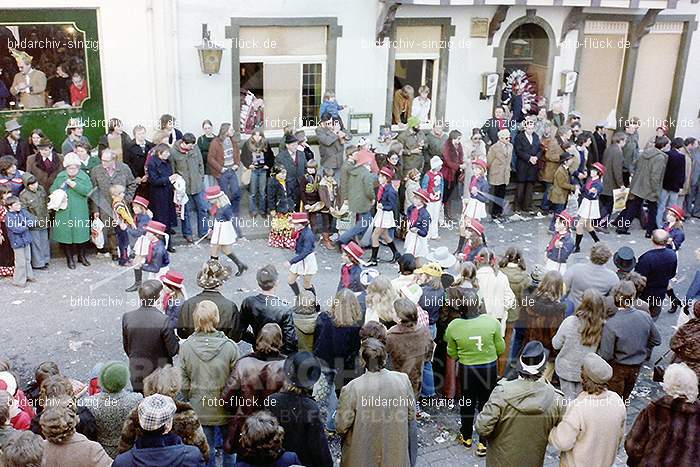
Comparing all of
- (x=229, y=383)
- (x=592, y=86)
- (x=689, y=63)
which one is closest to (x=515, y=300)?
(x=229, y=383)

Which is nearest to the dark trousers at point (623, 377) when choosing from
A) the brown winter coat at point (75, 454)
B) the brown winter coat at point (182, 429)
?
the brown winter coat at point (182, 429)

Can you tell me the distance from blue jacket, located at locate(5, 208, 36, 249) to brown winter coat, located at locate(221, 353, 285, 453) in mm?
5734

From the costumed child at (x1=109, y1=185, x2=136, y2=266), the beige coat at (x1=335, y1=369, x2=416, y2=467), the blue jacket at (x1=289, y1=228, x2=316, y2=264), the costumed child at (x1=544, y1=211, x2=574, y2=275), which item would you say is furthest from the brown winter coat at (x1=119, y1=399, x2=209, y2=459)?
the costumed child at (x1=544, y1=211, x2=574, y2=275)

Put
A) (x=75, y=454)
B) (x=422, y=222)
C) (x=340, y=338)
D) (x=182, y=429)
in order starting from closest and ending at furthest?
(x=75, y=454), (x=182, y=429), (x=340, y=338), (x=422, y=222)

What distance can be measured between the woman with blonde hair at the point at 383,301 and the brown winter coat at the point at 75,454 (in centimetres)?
298

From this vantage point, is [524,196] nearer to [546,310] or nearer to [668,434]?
[546,310]

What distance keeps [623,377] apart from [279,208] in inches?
276

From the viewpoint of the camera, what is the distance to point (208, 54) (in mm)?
12867

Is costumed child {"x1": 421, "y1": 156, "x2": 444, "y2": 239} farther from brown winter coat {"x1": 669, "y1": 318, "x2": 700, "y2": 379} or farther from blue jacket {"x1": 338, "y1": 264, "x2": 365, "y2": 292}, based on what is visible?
brown winter coat {"x1": 669, "y1": 318, "x2": 700, "y2": 379}

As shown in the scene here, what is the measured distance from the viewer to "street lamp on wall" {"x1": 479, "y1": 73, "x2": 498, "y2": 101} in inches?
605

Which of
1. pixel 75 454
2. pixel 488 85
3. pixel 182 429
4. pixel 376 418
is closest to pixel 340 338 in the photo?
pixel 376 418

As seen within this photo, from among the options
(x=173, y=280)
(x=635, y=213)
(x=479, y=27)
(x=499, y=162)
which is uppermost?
(x=479, y=27)

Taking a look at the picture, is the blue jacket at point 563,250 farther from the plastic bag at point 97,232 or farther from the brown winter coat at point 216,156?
the plastic bag at point 97,232

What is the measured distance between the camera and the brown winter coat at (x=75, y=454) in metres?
4.82
